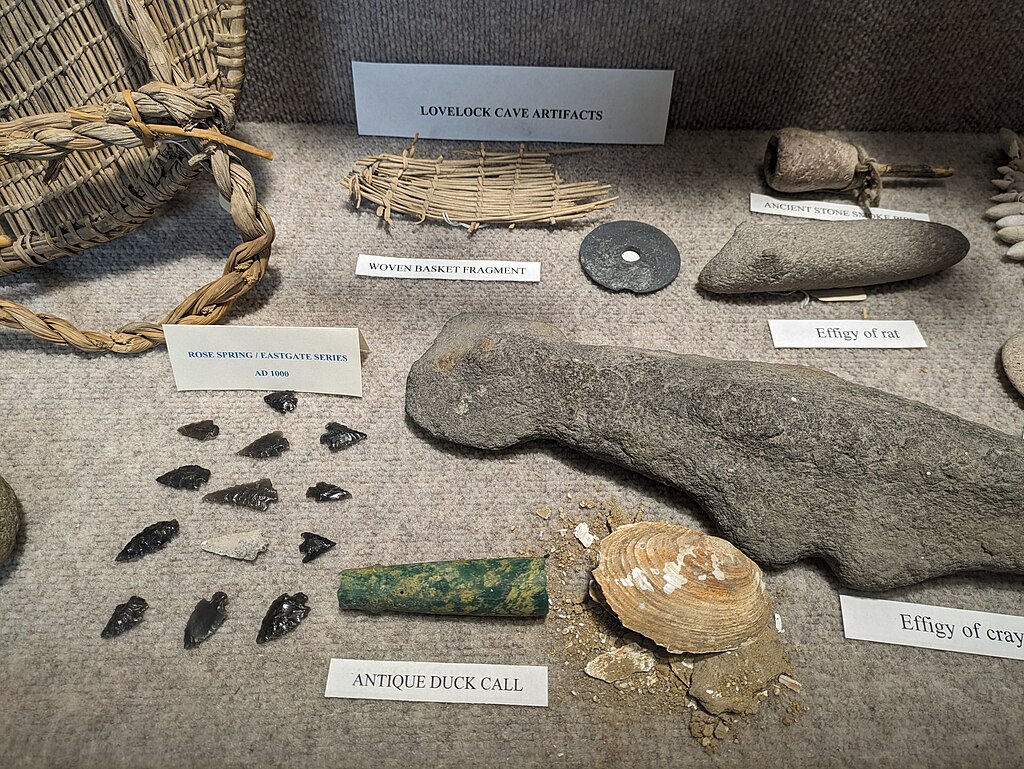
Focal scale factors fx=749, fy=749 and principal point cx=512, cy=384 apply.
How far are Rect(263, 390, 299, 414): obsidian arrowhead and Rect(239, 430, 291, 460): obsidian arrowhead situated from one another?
69 mm

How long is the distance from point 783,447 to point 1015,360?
0.67 m

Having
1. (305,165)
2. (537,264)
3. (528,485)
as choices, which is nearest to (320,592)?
(528,485)

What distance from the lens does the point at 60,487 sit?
1390mm

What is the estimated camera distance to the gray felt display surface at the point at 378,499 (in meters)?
1.15

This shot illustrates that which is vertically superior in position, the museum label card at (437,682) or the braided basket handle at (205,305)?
the braided basket handle at (205,305)

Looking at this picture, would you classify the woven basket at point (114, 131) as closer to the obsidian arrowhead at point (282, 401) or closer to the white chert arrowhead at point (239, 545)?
the obsidian arrowhead at point (282, 401)

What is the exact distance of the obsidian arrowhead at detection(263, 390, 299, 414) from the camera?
4.87ft

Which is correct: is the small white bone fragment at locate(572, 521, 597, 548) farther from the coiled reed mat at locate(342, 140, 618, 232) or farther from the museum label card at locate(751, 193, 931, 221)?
the museum label card at locate(751, 193, 931, 221)

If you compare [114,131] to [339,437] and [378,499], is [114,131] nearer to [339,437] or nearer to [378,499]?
[339,437]

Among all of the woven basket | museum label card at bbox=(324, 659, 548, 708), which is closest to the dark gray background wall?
the woven basket

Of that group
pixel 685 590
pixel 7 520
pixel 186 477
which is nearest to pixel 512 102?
pixel 186 477

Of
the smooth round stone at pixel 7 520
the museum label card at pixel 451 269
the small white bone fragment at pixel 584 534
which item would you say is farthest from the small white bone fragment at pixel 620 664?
the smooth round stone at pixel 7 520

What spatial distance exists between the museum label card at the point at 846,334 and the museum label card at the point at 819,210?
1.04 feet

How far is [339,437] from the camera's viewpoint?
144cm
